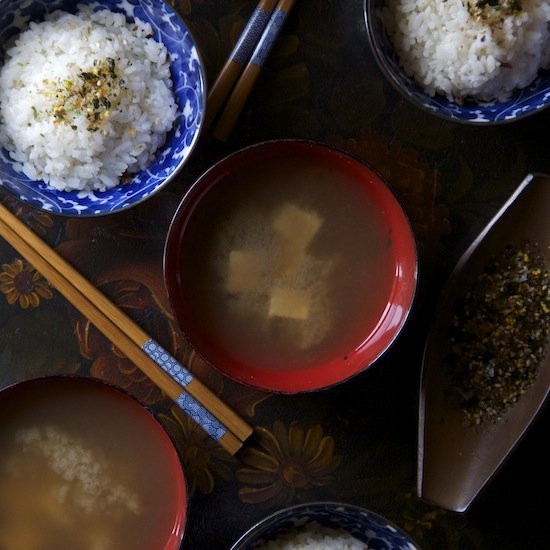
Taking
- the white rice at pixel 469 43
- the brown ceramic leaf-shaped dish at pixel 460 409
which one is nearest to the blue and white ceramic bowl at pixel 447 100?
the white rice at pixel 469 43

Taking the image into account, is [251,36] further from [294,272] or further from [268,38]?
[294,272]

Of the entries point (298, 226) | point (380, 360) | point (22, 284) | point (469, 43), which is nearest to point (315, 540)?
point (380, 360)

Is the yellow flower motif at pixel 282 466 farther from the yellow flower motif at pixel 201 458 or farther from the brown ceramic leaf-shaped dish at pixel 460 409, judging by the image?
the brown ceramic leaf-shaped dish at pixel 460 409

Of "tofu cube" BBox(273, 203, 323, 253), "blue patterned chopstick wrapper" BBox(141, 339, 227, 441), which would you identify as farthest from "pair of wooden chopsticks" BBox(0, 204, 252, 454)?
"tofu cube" BBox(273, 203, 323, 253)

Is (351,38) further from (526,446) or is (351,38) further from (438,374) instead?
(526,446)

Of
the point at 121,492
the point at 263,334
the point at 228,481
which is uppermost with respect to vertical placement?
the point at 263,334

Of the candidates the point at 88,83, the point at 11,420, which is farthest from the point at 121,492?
the point at 88,83

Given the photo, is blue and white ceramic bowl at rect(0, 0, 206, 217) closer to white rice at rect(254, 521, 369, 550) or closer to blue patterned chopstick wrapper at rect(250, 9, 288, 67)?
blue patterned chopstick wrapper at rect(250, 9, 288, 67)

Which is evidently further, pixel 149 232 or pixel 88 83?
pixel 149 232
